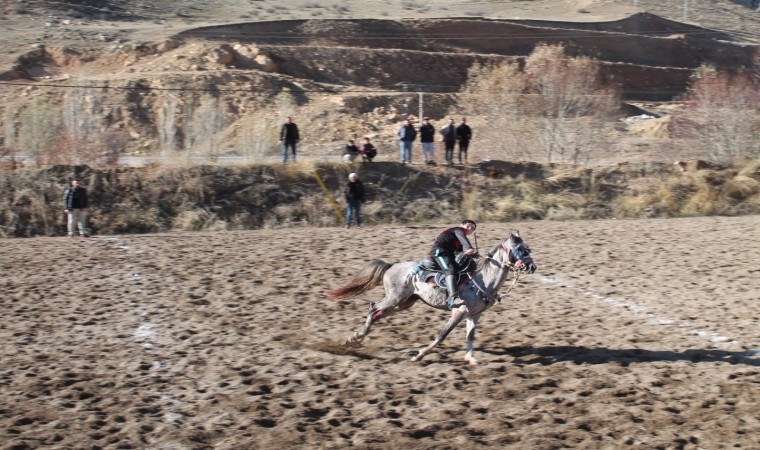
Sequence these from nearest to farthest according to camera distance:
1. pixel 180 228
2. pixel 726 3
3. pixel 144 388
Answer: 1. pixel 144 388
2. pixel 180 228
3. pixel 726 3

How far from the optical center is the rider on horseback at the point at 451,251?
11.9 meters

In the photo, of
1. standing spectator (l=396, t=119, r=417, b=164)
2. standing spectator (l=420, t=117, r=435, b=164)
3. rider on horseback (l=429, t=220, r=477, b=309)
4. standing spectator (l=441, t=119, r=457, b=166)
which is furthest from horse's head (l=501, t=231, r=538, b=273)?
standing spectator (l=420, t=117, r=435, b=164)

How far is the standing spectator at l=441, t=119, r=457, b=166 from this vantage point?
30438 mm

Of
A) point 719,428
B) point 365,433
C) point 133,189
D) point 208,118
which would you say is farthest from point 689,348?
point 208,118

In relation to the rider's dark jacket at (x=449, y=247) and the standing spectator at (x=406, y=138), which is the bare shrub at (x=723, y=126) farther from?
the rider's dark jacket at (x=449, y=247)

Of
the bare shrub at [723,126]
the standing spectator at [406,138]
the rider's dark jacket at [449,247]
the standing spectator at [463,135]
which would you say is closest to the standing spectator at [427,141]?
the standing spectator at [406,138]

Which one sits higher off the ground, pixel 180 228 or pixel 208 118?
pixel 208 118

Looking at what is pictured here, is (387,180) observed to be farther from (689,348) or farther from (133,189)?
(689,348)

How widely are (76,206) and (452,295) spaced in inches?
620

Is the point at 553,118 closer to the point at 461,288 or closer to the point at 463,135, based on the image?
the point at 463,135

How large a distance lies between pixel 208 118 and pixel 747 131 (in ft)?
68.3

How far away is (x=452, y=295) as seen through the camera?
1193 centimetres

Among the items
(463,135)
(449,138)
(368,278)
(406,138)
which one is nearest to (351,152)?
(406,138)

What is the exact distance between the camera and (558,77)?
38312mm
